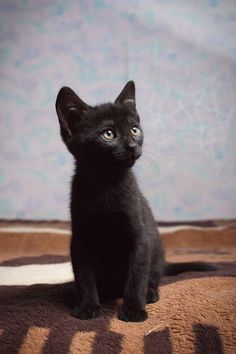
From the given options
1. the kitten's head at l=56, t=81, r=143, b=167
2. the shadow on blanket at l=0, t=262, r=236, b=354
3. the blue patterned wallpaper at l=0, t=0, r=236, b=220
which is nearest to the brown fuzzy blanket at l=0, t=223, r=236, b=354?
the shadow on blanket at l=0, t=262, r=236, b=354

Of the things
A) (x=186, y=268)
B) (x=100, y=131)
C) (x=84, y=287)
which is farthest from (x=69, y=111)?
(x=186, y=268)

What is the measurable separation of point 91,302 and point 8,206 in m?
1.76

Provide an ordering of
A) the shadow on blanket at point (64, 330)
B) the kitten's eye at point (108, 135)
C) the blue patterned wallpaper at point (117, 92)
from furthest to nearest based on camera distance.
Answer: the blue patterned wallpaper at point (117, 92) → the kitten's eye at point (108, 135) → the shadow on blanket at point (64, 330)

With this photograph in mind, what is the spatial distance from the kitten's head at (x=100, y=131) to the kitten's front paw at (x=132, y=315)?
365 mm

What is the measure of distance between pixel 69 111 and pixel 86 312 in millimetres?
536

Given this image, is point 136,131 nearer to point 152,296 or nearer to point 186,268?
point 152,296

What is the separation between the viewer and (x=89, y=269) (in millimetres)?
1080

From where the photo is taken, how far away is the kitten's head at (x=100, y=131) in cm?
104

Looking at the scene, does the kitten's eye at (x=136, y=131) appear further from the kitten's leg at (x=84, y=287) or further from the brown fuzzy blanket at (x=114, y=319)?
the brown fuzzy blanket at (x=114, y=319)

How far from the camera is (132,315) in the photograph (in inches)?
37.8

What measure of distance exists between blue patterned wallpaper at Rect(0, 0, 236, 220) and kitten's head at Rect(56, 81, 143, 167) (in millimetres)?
1515

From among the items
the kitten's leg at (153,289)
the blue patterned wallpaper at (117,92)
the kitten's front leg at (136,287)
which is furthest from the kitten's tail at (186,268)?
the blue patterned wallpaper at (117,92)

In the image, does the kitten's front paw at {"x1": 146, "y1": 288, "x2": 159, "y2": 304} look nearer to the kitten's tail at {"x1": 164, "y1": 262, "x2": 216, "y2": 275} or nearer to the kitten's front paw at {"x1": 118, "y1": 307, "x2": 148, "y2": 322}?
the kitten's front paw at {"x1": 118, "y1": 307, "x2": 148, "y2": 322}

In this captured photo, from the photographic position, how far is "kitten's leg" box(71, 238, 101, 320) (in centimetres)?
99
